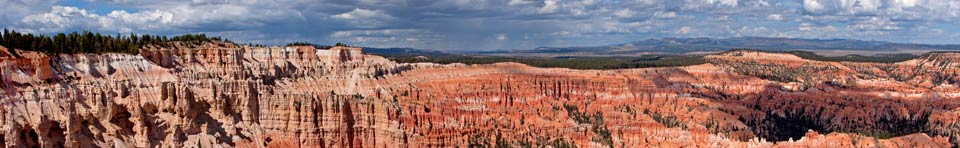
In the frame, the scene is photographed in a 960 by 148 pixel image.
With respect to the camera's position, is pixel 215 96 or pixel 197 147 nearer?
pixel 197 147

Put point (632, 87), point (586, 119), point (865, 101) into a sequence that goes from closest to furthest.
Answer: point (586, 119), point (632, 87), point (865, 101)

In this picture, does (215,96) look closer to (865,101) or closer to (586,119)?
(586,119)

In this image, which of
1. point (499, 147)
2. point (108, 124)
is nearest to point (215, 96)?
point (108, 124)
